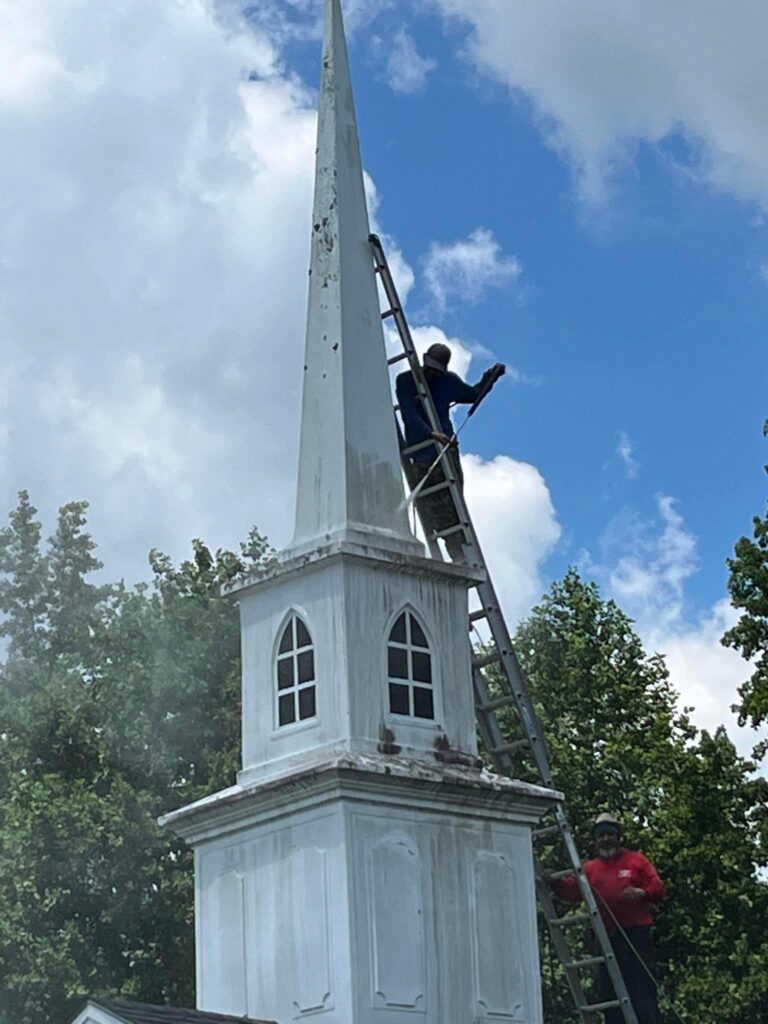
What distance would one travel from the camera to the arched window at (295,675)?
23219 mm

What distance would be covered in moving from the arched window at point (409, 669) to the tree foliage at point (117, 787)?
60.7 ft

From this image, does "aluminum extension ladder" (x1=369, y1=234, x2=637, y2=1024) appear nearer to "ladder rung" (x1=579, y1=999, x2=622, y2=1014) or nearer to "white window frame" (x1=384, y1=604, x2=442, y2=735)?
"ladder rung" (x1=579, y1=999, x2=622, y2=1014)

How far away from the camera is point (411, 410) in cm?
2577

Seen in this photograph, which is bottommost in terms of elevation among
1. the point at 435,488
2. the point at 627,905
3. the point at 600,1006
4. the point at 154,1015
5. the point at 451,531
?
the point at 154,1015

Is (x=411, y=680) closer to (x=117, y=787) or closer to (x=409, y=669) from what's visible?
(x=409, y=669)

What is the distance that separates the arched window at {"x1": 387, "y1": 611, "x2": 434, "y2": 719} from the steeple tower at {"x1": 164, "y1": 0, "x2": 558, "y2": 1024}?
0.07ft

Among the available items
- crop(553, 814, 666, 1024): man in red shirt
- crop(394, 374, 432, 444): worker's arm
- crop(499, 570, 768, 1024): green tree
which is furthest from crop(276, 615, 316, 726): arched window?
crop(499, 570, 768, 1024): green tree

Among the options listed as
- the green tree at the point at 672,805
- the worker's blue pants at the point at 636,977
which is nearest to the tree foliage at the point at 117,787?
the green tree at the point at 672,805

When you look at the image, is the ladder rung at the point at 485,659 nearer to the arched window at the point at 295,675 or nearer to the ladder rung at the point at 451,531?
the ladder rung at the point at 451,531

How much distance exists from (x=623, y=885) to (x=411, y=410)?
21.3ft

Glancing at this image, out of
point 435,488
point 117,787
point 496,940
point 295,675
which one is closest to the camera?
point 496,940

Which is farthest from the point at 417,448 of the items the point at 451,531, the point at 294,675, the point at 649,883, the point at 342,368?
the point at 649,883

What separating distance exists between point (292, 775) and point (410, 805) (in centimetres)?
135

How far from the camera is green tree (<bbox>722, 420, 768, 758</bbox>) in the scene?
35750mm
